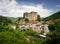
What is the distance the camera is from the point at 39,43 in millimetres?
20281

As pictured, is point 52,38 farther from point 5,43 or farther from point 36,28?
point 36,28

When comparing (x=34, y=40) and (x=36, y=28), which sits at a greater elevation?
(x=36, y=28)

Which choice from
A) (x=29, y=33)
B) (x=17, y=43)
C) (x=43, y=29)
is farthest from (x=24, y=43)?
(x=43, y=29)

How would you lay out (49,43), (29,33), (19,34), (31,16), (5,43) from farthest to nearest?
(31,16), (29,33), (19,34), (49,43), (5,43)

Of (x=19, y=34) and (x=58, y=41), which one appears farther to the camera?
(x=19, y=34)

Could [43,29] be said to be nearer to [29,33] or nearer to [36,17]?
[29,33]

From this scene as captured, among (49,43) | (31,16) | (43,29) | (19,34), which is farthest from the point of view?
(31,16)

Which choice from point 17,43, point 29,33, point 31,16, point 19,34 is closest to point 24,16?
point 31,16

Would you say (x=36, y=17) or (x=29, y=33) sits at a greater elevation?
(x=36, y=17)

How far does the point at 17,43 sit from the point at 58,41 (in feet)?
14.8

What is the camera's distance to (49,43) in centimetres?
1952

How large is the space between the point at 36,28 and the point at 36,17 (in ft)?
54.6

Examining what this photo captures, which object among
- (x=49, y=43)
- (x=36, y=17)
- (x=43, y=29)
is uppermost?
(x=36, y=17)

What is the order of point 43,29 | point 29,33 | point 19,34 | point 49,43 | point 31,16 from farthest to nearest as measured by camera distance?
point 31,16 < point 43,29 < point 29,33 < point 19,34 < point 49,43
